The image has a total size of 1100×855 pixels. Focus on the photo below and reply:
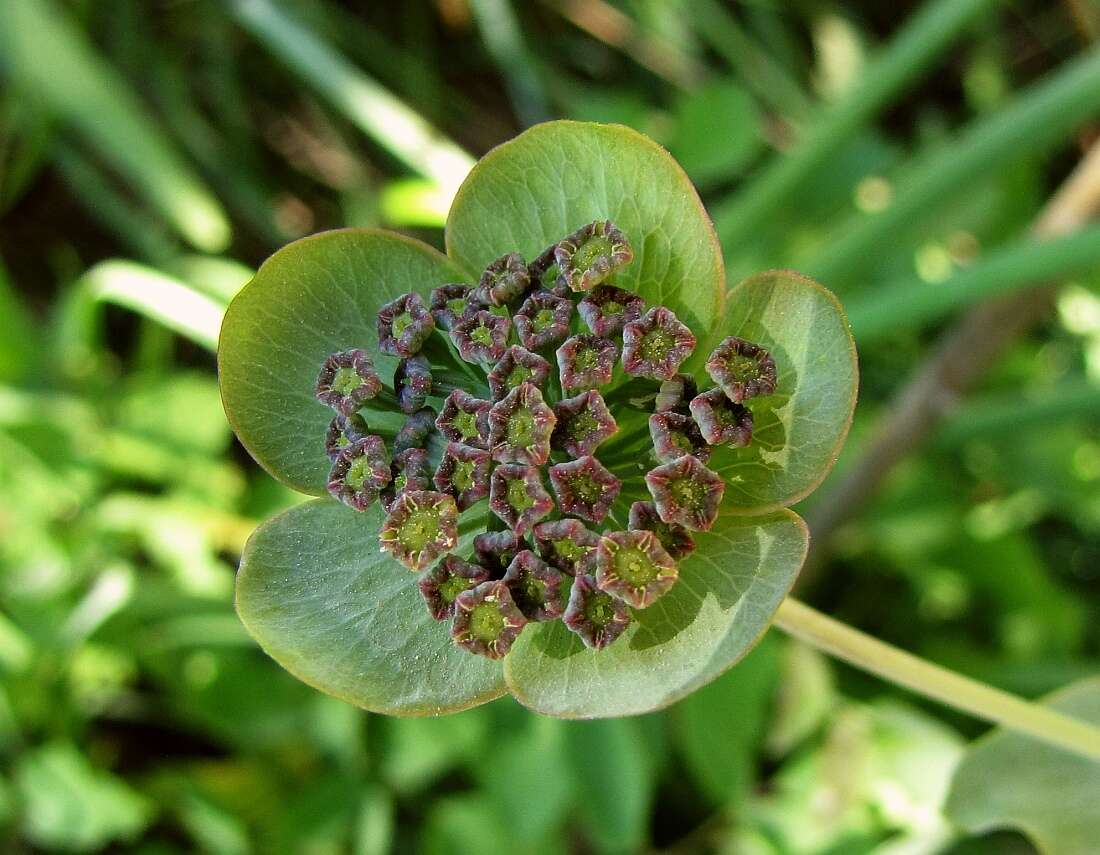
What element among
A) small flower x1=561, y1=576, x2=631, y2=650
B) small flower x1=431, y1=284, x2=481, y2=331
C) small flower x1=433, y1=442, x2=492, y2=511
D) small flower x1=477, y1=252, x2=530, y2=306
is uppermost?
small flower x1=477, y1=252, x2=530, y2=306

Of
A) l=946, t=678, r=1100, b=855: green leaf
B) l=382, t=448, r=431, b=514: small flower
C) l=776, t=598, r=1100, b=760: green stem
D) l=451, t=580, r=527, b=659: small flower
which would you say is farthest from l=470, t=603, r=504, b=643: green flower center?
l=946, t=678, r=1100, b=855: green leaf

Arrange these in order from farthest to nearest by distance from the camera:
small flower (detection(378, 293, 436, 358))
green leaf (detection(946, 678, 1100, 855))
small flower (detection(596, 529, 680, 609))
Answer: green leaf (detection(946, 678, 1100, 855)) → small flower (detection(378, 293, 436, 358)) → small flower (detection(596, 529, 680, 609))

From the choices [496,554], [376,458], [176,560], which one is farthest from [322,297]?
[176,560]

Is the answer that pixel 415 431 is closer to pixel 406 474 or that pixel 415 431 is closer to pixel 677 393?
pixel 406 474

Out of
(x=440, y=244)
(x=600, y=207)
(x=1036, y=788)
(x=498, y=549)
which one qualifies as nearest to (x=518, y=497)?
(x=498, y=549)

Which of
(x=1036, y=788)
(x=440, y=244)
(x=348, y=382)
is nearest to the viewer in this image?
(x=348, y=382)

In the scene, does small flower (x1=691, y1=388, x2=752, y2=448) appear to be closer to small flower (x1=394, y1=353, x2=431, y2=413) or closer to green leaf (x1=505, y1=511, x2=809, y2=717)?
green leaf (x1=505, y1=511, x2=809, y2=717)

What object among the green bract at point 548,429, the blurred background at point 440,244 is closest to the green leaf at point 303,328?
the green bract at point 548,429
